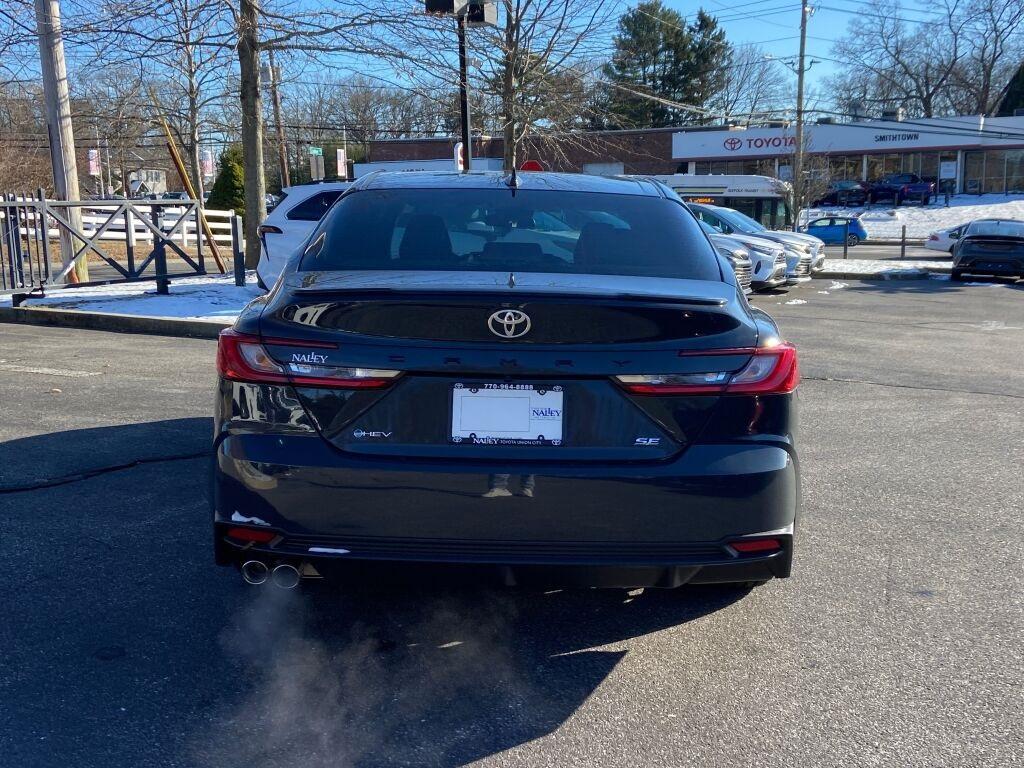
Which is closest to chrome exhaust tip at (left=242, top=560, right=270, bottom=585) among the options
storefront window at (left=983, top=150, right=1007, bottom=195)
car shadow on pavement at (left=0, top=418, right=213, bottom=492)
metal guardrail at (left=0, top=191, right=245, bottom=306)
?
car shadow on pavement at (left=0, top=418, right=213, bottom=492)

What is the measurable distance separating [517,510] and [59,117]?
48.1 ft

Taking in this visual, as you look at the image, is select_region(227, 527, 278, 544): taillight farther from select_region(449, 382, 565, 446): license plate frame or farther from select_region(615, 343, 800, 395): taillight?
select_region(615, 343, 800, 395): taillight

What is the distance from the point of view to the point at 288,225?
43.2ft

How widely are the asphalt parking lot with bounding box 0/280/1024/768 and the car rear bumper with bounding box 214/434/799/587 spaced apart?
0.46 metres

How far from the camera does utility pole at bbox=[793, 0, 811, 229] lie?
120 feet

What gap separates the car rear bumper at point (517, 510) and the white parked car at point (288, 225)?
10.2 metres

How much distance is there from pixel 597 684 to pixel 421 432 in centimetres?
106

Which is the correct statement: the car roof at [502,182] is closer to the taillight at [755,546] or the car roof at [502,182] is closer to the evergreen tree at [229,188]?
the taillight at [755,546]

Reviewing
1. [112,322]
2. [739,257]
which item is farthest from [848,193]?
[112,322]

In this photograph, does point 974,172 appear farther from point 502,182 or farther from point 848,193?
point 502,182

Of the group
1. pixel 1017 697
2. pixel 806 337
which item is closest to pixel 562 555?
pixel 1017 697

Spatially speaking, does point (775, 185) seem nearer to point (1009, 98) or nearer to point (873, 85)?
point (1009, 98)

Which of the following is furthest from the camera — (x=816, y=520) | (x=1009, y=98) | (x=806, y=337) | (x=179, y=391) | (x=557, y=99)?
(x=1009, y=98)

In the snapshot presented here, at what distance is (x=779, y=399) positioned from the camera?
3104 millimetres
